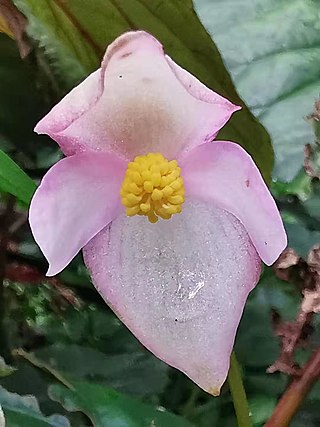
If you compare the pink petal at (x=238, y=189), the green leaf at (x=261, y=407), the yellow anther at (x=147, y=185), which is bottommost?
the green leaf at (x=261, y=407)

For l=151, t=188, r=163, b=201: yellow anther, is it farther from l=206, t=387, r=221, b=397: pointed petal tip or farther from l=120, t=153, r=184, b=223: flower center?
l=206, t=387, r=221, b=397: pointed petal tip

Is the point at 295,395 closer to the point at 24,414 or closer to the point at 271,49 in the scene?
the point at 24,414

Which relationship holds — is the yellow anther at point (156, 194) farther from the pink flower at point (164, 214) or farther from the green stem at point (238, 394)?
the green stem at point (238, 394)

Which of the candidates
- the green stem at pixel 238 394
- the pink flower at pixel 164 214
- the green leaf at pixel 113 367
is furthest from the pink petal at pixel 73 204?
the green leaf at pixel 113 367

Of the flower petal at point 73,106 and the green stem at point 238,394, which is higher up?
the flower petal at point 73,106

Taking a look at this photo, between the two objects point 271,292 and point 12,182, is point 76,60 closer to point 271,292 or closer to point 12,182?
point 12,182

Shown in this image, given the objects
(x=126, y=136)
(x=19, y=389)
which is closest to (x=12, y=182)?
(x=126, y=136)

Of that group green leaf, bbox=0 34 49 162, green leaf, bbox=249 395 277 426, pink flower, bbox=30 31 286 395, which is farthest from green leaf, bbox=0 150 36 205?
green leaf, bbox=249 395 277 426
